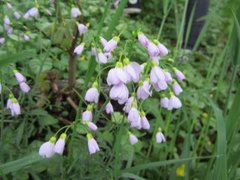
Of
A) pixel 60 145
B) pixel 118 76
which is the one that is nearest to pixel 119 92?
pixel 118 76

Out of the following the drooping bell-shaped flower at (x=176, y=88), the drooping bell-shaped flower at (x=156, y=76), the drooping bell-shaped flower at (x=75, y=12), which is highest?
the drooping bell-shaped flower at (x=75, y=12)

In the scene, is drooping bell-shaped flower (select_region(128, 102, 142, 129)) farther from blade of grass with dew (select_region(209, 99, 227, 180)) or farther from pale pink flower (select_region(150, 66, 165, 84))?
blade of grass with dew (select_region(209, 99, 227, 180))

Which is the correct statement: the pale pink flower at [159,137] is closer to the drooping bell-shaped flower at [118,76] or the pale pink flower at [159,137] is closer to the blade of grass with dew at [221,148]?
the blade of grass with dew at [221,148]

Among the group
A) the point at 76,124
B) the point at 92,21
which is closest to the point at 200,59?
the point at 92,21

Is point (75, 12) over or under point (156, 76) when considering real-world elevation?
over

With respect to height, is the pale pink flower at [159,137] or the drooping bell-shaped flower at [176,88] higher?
the drooping bell-shaped flower at [176,88]

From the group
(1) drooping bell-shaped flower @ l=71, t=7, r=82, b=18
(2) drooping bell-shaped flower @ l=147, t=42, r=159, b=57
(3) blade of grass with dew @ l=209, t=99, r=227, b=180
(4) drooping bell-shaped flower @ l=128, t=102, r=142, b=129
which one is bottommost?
(3) blade of grass with dew @ l=209, t=99, r=227, b=180

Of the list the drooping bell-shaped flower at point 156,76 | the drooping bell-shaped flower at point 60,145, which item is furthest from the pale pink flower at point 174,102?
the drooping bell-shaped flower at point 60,145

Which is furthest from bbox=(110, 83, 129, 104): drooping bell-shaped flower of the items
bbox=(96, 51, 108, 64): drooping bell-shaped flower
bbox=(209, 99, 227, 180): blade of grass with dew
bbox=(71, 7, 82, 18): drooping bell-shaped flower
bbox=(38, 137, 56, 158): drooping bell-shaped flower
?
bbox=(71, 7, 82, 18): drooping bell-shaped flower

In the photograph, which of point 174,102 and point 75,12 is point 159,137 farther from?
point 75,12

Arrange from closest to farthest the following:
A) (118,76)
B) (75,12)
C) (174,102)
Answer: (118,76)
(174,102)
(75,12)

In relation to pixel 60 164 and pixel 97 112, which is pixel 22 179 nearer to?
pixel 60 164
